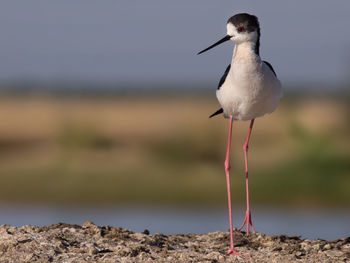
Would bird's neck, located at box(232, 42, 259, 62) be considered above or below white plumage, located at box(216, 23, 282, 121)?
above

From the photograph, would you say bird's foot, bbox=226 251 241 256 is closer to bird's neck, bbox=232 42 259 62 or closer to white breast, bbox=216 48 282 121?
white breast, bbox=216 48 282 121

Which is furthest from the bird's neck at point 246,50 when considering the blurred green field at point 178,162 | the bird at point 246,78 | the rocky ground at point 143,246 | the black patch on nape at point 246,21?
the blurred green field at point 178,162

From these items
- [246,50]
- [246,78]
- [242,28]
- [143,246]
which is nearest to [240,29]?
[242,28]

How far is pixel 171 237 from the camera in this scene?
249 inches

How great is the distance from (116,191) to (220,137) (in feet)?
11.3

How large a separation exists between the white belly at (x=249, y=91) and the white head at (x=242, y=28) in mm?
226

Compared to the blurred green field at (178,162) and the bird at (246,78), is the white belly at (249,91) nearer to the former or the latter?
the bird at (246,78)

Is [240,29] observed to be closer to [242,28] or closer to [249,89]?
[242,28]

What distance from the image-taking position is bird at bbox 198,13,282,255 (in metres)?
5.90

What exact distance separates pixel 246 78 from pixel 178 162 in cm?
1360

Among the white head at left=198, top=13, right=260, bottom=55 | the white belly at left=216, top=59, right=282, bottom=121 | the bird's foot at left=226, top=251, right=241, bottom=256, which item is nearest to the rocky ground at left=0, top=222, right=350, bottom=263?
the bird's foot at left=226, top=251, right=241, bottom=256

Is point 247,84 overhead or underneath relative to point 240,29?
underneath

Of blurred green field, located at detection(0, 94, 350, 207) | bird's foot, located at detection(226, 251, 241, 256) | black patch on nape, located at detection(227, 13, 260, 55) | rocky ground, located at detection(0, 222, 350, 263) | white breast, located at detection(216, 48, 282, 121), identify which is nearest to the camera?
rocky ground, located at detection(0, 222, 350, 263)

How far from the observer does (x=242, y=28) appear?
231 inches
